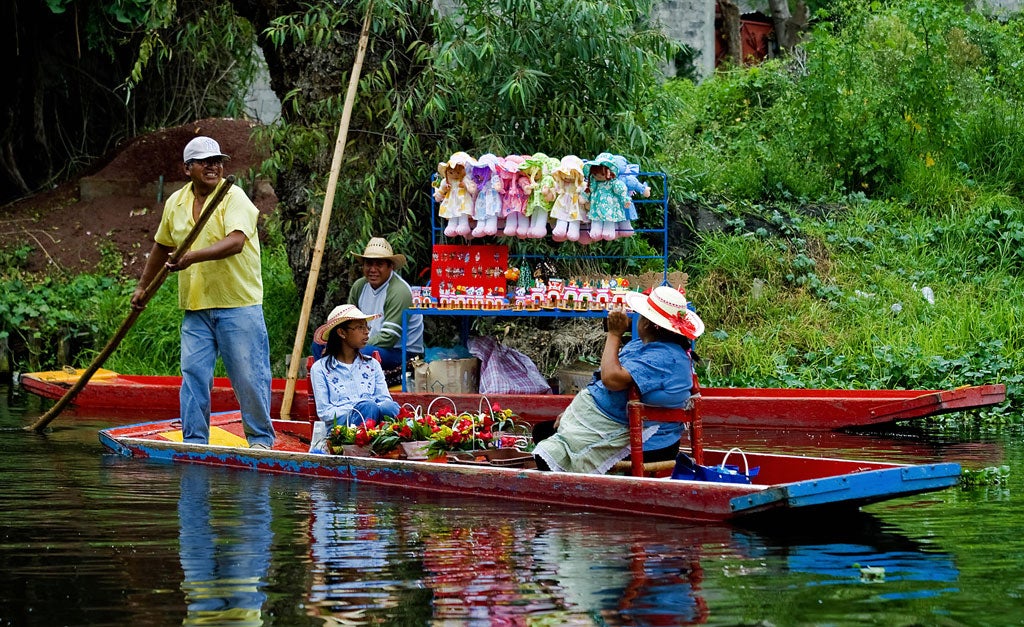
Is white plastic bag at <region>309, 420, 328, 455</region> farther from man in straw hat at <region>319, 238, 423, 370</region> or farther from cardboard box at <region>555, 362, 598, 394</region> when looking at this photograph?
cardboard box at <region>555, 362, 598, 394</region>

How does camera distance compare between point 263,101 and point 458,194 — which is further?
point 263,101

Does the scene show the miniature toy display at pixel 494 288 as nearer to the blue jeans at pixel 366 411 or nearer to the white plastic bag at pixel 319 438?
the blue jeans at pixel 366 411

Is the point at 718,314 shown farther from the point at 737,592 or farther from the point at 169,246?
the point at 737,592

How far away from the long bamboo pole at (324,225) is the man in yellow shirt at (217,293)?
1.81 metres

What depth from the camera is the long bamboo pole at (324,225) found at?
1084cm

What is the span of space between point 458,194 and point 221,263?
2.81m

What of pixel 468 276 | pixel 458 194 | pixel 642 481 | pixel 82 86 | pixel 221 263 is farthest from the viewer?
pixel 82 86

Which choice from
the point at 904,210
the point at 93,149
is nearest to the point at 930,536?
the point at 904,210

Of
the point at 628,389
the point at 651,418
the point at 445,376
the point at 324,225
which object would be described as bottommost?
the point at 651,418

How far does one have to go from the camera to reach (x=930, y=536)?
21.4 feet

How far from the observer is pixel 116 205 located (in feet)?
56.9

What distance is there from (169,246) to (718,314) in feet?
20.3

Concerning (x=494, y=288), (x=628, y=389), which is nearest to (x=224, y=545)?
(x=628, y=389)

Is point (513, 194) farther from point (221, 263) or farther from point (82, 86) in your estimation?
point (82, 86)
